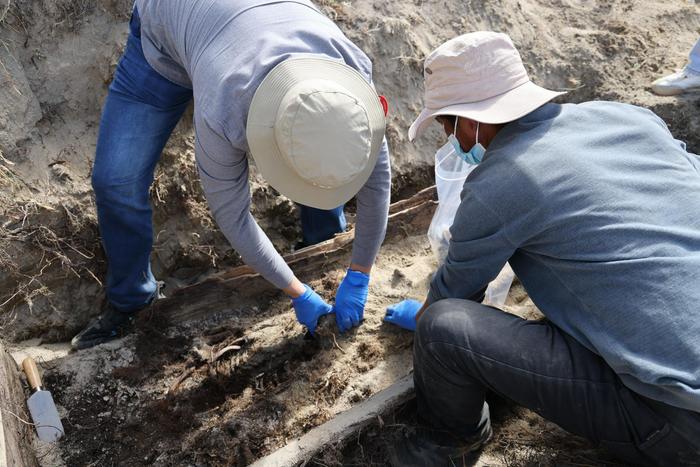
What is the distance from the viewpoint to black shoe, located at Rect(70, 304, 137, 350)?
2.83m

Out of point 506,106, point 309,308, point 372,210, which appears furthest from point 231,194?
point 506,106

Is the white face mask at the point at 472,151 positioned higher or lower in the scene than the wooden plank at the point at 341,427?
higher

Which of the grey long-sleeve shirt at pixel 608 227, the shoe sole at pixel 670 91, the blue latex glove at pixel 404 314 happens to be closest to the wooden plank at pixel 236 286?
the blue latex glove at pixel 404 314

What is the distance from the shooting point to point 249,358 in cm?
281

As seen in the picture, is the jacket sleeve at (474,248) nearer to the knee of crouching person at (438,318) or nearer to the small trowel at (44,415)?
the knee of crouching person at (438,318)

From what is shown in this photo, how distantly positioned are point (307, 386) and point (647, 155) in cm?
176

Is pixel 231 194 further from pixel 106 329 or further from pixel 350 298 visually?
pixel 106 329

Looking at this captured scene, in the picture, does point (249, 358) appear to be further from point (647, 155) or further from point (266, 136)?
point (647, 155)

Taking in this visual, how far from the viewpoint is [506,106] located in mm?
1816

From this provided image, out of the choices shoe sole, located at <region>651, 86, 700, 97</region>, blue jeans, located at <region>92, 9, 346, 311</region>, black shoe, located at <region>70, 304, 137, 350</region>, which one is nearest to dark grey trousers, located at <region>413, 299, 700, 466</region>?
blue jeans, located at <region>92, 9, 346, 311</region>

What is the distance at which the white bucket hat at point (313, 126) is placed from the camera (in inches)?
66.9

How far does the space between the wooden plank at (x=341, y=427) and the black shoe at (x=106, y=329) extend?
3.67 feet

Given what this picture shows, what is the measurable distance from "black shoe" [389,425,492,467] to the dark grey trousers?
196mm

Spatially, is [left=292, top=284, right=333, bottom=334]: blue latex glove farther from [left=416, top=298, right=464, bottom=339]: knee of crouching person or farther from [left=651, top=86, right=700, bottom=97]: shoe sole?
[left=651, top=86, right=700, bottom=97]: shoe sole
